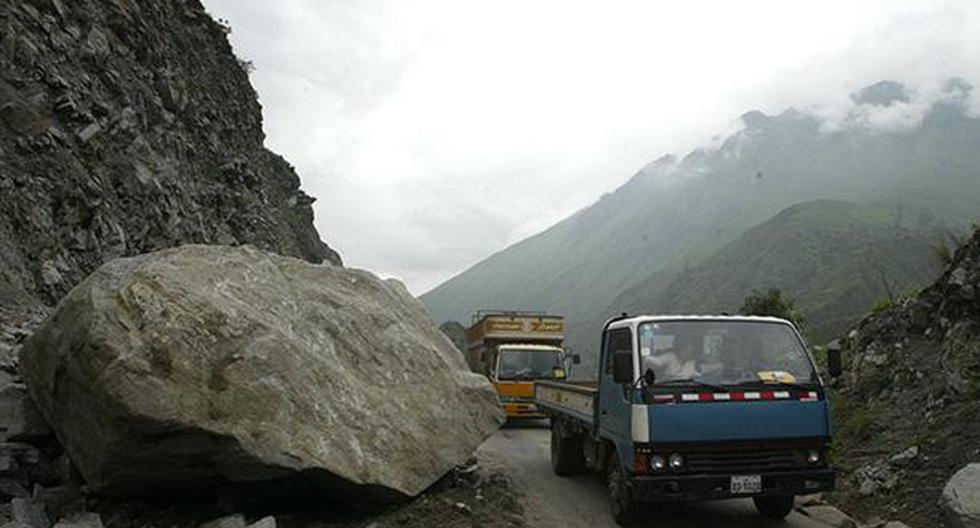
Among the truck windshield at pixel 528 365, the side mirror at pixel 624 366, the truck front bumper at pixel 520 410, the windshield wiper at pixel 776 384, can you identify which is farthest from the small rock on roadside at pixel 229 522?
the truck windshield at pixel 528 365

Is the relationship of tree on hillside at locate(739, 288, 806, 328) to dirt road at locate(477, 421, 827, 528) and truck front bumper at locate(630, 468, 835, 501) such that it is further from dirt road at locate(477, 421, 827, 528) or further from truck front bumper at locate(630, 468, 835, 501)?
truck front bumper at locate(630, 468, 835, 501)

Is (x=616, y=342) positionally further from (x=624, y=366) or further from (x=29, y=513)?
(x=29, y=513)

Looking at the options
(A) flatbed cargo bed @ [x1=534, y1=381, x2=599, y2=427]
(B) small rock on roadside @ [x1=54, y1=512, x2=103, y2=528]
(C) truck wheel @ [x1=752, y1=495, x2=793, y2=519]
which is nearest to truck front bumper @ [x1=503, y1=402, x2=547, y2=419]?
(A) flatbed cargo bed @ [x1=534, y1=381, x2=599, y2=427]

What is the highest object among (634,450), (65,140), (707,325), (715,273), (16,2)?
(715,273)

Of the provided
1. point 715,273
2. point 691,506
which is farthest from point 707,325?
point 715,273

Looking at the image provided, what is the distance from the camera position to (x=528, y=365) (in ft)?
69.8

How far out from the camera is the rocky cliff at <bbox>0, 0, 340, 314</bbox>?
16891mm

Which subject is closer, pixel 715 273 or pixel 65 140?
pixel 65 140

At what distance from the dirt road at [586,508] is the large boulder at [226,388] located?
131cm

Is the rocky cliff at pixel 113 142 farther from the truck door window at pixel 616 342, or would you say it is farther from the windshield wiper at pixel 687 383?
the windshield wiper at pixel 687 383

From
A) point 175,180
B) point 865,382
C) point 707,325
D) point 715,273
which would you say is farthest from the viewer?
point 715,273

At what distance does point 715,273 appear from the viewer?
168 metres

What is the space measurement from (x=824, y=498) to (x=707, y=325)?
120 inches

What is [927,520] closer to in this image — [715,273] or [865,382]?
[865,382]
